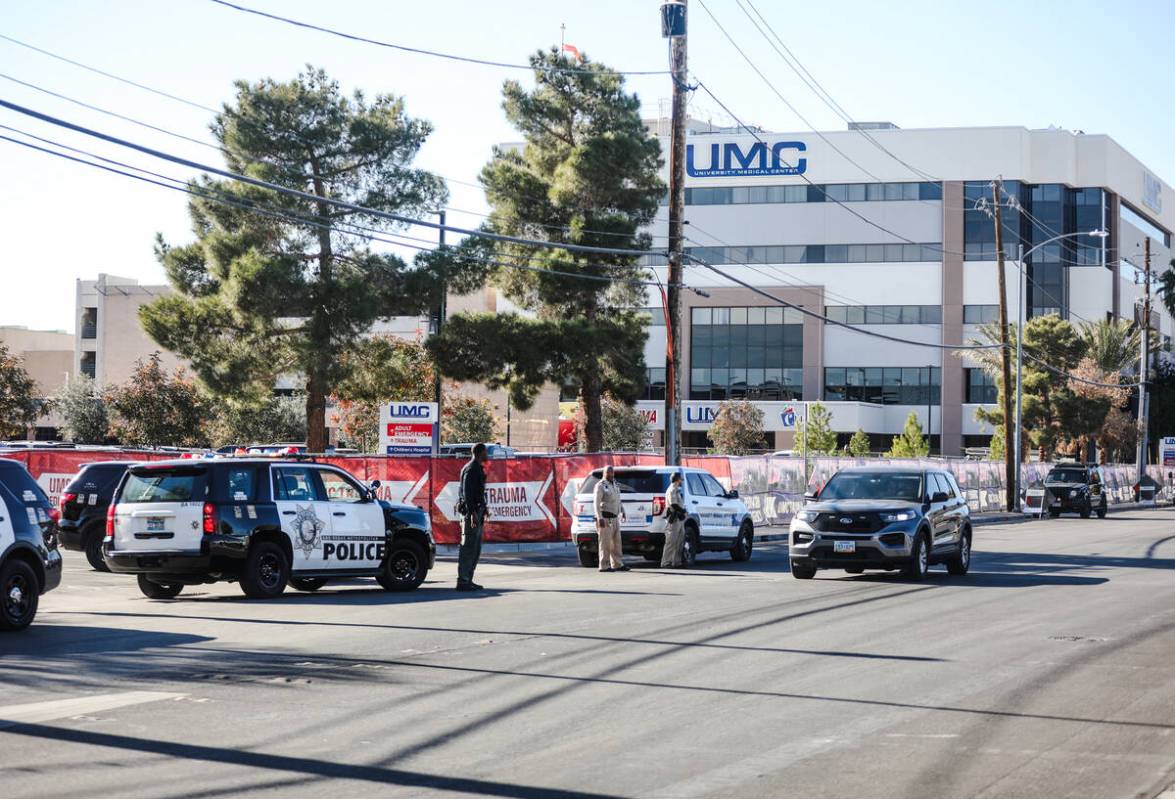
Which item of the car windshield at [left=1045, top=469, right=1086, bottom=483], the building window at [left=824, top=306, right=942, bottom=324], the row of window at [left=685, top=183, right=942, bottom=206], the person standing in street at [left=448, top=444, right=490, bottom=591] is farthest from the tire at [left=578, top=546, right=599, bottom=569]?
the row of window at [left=685, top=183, right=942, bottom=206]

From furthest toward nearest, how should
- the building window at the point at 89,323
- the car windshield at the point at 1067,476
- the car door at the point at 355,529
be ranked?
the building window at the point at 89,323, the car windshield at the point at 1067,476, the car door at the point at 355,529

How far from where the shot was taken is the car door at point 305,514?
18797mm

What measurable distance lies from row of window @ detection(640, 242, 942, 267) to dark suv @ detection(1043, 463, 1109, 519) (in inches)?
1414

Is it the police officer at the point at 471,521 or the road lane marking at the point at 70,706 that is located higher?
the police officer at the point at 471,521

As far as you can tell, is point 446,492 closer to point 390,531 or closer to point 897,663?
point 390,531

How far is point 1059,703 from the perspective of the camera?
419 inches

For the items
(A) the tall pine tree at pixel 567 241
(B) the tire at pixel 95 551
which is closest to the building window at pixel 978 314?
(A) the tall pine tree at pixel 567 241

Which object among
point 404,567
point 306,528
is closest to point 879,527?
point 404,567

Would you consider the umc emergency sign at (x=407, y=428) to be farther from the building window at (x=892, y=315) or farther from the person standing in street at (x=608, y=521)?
the building window at (x=892, y=315)

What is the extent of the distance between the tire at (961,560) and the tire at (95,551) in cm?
1374

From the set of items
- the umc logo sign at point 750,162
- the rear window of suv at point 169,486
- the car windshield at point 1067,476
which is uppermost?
the umc logo sign at point 750,162

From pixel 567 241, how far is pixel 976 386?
163ft

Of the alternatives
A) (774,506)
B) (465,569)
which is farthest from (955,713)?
(774,506)

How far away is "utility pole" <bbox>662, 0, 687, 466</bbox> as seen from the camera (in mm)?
32562
